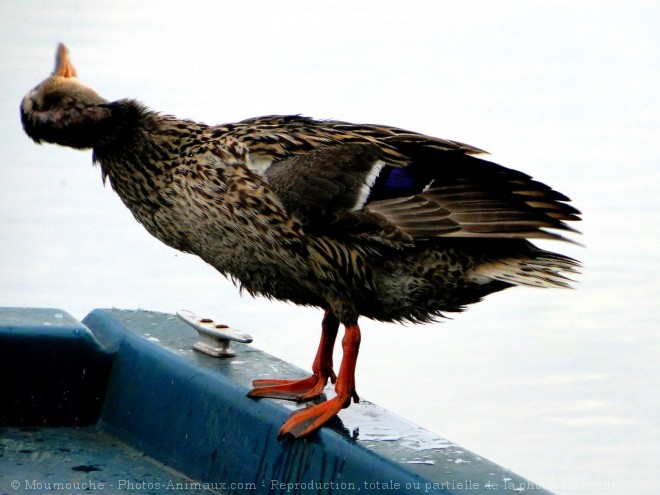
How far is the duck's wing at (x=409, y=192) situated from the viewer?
396 centimetres

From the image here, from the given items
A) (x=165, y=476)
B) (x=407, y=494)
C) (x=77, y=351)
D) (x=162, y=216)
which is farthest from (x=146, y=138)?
(x=407, y=494)

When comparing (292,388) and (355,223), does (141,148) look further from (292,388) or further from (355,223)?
(292,388)

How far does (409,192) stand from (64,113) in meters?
1.28

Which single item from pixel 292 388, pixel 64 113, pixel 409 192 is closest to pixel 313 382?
pixel 292 388

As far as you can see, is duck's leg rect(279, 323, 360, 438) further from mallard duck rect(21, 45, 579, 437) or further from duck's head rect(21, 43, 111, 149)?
duck's head rect(21, 43, 111, 149)

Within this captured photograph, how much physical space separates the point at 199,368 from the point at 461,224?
38.6 inches

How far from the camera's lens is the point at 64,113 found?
14.5 feet

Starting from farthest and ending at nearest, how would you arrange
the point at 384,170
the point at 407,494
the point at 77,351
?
the point at 77,351 → the point at 384,170 → the point at 407,494

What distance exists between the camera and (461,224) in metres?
3.98

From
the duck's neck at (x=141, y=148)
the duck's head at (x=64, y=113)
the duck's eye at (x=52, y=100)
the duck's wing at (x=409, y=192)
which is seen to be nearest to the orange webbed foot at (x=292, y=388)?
the duck's wing at (x=409, y=192)

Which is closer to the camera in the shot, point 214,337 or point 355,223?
point 355,223

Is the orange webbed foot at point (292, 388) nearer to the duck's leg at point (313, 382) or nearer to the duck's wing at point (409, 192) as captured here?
the duck's leg at point (313, 382)

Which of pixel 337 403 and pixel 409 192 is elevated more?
pixel 409 192

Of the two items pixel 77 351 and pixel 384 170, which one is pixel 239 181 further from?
pixel 77 351
